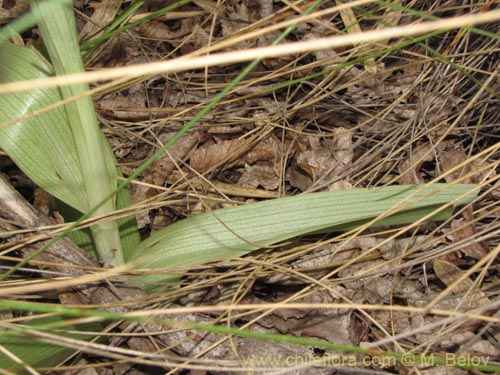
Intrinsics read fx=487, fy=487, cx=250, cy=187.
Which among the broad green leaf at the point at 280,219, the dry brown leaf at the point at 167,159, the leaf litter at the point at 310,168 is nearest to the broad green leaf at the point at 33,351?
the leaf litter at the point at 310,168

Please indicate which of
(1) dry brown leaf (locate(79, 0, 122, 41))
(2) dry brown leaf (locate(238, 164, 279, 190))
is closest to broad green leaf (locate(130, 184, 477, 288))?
(2) dry brown leaf (locate(238, 164, 279, 190))

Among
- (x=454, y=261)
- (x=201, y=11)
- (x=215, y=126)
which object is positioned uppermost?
(x=201, y=11)

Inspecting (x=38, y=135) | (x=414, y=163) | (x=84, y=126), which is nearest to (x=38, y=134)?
(x=38, y=135)

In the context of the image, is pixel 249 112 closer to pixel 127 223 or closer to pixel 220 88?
pixel 220 88

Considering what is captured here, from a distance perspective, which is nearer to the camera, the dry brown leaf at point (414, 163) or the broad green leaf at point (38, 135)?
the broad green leaf at point (38, 135)

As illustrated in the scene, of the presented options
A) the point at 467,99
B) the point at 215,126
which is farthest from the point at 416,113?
the point at 215,126

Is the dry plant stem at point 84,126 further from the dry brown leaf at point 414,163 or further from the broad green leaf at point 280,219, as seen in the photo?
the dry brown leaf at point 414,163

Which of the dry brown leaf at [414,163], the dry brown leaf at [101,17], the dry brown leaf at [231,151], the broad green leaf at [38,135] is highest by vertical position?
the dry brown leaf at [101,17]
